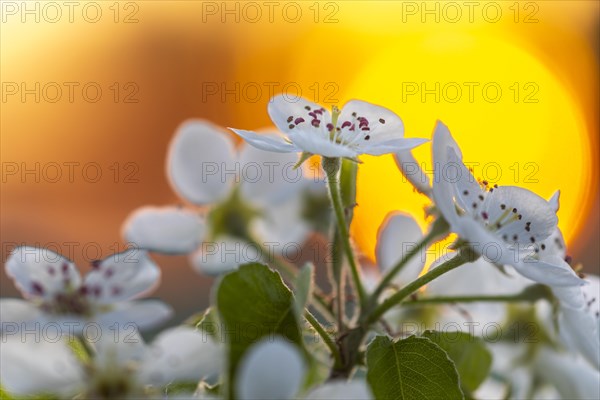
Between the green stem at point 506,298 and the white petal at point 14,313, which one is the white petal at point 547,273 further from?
the white petal at point 14,313

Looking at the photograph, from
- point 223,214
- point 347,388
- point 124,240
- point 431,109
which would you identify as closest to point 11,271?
point 347,388

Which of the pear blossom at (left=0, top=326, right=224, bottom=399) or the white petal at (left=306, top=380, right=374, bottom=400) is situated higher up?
the pear blossom at (left=0, top=326, right=224, bottom=399)

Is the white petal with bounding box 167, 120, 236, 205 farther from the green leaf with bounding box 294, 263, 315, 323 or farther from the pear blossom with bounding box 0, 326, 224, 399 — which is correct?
the pear blossom with bounding box 0, 326, 224, 399

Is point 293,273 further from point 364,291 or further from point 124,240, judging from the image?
point 124,240

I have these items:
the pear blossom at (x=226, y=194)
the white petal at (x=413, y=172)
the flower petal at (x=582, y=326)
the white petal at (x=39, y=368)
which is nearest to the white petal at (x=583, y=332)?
the flower petal at (x=582, y=326)

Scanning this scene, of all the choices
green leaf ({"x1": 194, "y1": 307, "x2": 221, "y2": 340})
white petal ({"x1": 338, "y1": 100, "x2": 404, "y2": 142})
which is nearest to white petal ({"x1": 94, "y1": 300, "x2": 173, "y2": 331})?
green leaf ({"x1": 194, "y1": 307, "x2": 221, "y2": 340})

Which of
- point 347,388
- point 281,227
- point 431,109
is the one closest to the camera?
point 347,388
